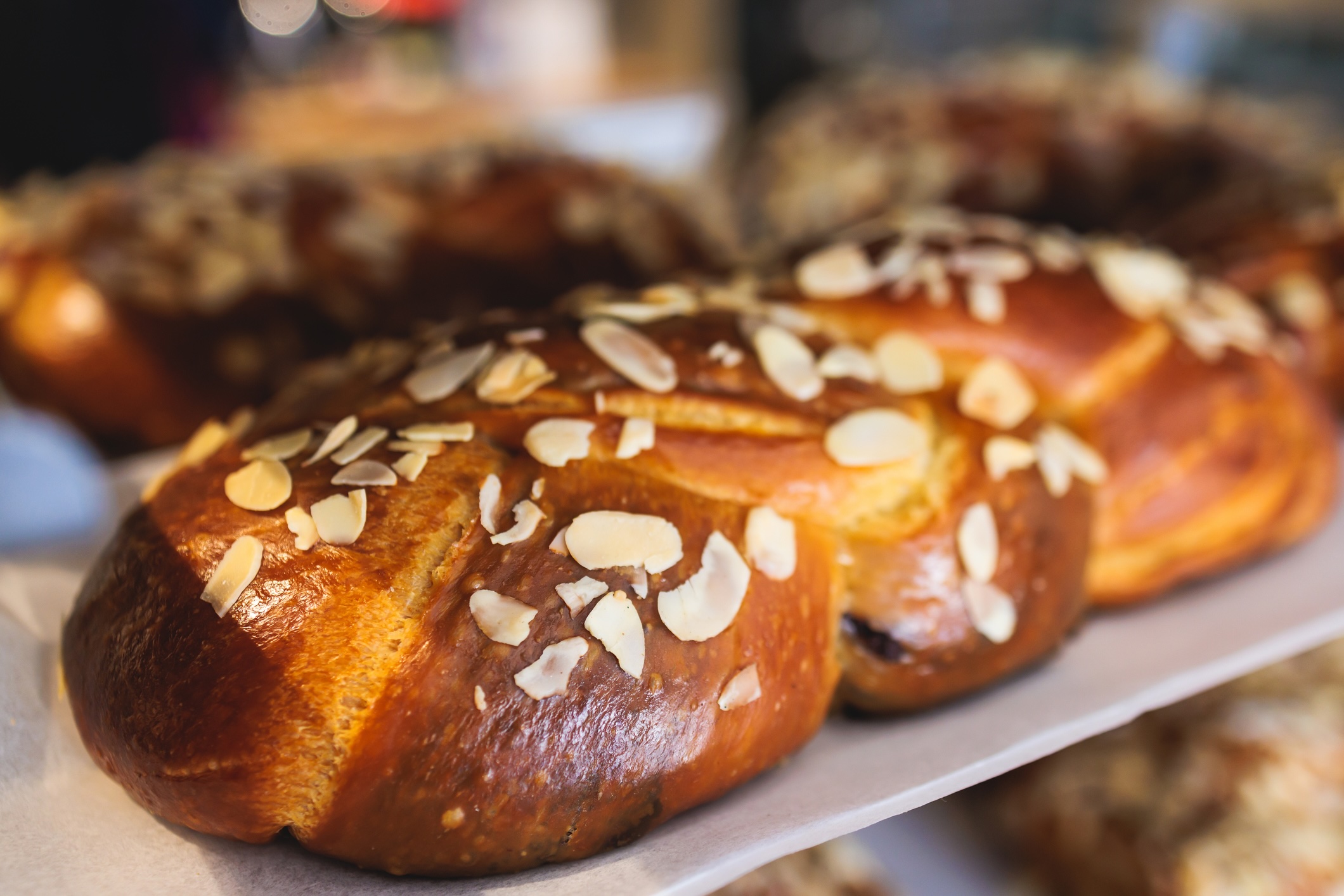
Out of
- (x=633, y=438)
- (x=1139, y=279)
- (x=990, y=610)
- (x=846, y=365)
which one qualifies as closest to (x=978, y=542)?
(x=990, y=610)

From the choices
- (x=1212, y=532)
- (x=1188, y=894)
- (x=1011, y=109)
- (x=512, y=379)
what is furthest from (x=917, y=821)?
(x=1011, y=109)

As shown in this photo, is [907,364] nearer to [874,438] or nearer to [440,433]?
[874,438]

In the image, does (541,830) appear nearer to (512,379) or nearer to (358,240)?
(512,379)

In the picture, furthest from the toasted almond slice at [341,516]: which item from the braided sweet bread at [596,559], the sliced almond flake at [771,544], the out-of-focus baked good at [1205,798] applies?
the out-of-focus baked good at [1205,798]

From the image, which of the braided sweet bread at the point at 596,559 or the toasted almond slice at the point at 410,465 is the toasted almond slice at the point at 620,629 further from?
the toasted almond slice at the point at 410,465

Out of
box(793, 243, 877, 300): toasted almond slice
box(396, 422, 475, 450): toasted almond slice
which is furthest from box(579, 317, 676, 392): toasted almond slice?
box(793, 243, 877, 300): toasted almond slice
